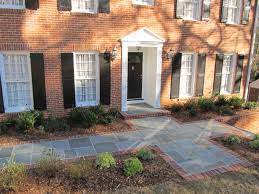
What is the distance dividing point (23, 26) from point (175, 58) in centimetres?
557

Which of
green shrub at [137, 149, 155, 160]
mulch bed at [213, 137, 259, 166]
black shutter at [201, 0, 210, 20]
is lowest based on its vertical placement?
mulch bed at [213, 137, 259, 166]

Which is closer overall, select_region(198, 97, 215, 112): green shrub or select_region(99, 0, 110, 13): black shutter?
select_region(99, 0, 110, 13): black shutter

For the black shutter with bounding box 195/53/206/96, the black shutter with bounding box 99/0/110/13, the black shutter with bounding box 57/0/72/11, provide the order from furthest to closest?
the black shutter with bounding box 195/53/206/96
the black shutter with bounding box 99/0/110/13
the black shutter with bounding box 57/0/72/11

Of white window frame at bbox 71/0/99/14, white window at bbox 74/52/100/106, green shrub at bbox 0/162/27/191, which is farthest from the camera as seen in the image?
white window at bbox 74/52/100/106

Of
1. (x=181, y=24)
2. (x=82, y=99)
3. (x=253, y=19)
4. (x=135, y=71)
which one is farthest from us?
(x=253, y=19)

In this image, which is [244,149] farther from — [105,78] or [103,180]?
[105,78]

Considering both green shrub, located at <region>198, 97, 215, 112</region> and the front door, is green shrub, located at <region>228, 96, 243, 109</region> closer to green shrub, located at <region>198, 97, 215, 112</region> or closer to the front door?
green shrub, located at <region>198, 97, 215, 112</region>

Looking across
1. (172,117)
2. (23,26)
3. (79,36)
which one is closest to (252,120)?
(172,117)

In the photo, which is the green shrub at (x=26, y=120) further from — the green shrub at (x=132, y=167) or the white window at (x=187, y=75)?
the white window at (x=187, y=75)

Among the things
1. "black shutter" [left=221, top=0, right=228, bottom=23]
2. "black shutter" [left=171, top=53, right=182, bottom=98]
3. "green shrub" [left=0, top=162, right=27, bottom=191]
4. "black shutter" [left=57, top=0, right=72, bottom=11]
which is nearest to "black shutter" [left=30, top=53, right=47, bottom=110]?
"black shutter" [left=57, top=0, right=72, bottom=11]

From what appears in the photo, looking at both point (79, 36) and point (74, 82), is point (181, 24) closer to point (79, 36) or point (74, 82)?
point (79, 36)

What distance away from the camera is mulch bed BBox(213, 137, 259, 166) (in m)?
5.64

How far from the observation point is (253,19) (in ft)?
35.3

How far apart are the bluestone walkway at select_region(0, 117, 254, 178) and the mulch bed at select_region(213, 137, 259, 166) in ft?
1.06
